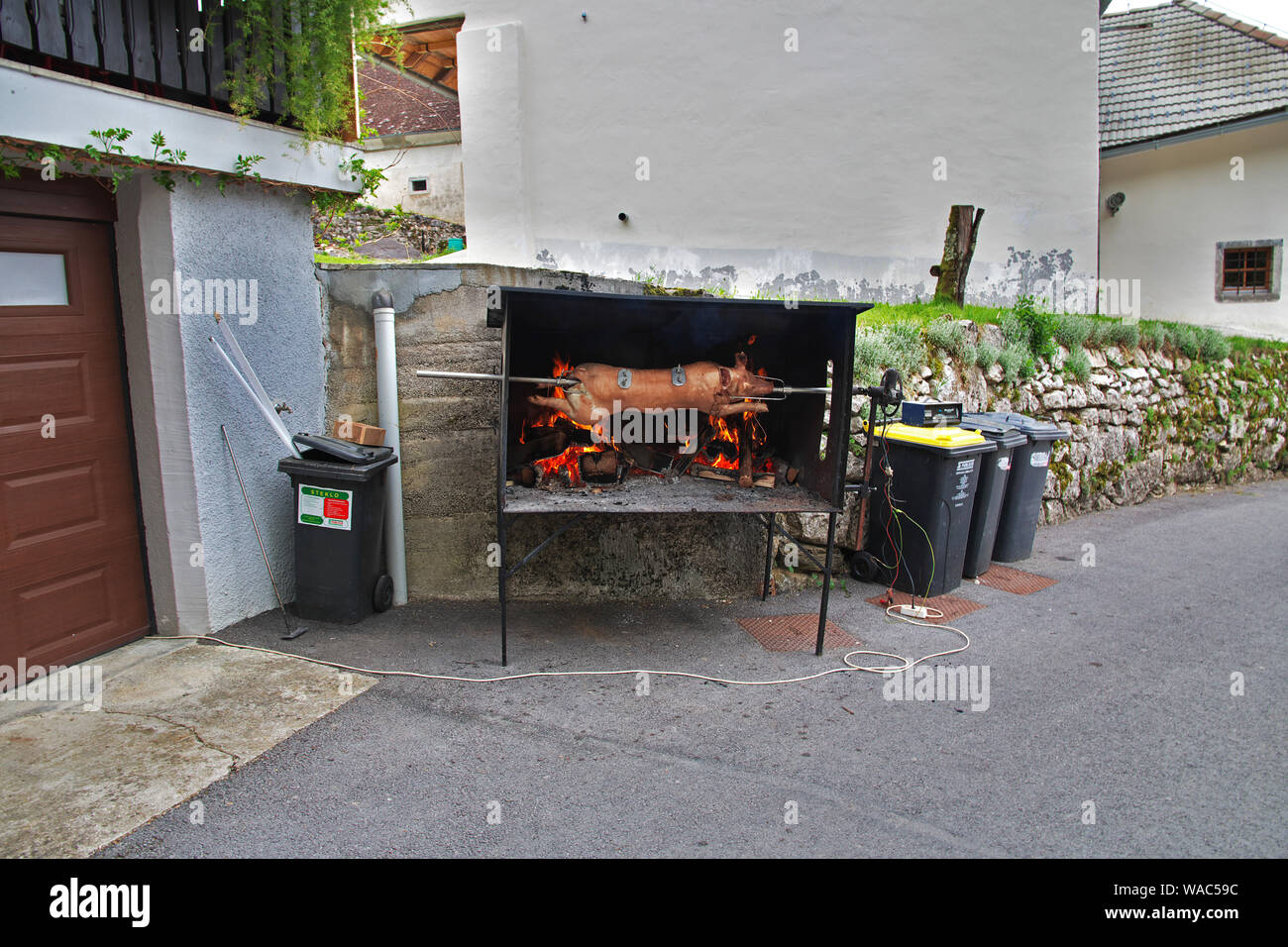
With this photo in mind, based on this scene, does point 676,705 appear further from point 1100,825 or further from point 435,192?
point 435,192

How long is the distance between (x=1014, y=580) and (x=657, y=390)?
371 cm

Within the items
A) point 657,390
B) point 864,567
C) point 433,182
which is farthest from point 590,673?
point 433,182

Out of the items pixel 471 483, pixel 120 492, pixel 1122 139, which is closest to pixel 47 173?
pixel 120 492

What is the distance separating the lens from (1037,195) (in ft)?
43.1

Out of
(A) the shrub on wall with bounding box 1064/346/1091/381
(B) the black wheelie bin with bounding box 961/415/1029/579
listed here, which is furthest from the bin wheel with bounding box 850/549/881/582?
(A) the shrub on wall with bounding box 1064/346/1091/381

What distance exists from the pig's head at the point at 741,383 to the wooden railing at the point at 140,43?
3453mm

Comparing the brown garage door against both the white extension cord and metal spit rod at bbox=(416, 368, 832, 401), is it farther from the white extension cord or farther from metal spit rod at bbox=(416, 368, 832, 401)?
metal spit rod at bbox=(416, 368, 832, 401)

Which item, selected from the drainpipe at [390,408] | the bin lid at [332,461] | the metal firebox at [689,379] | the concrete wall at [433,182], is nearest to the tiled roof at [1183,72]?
the concrete wall at [433,182]

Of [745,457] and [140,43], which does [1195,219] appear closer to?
[745,457]

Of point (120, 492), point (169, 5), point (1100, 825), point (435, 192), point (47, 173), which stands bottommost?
point (1100, 825)

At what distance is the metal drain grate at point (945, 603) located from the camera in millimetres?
5762

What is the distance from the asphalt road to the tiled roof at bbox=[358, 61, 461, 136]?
1658 cm

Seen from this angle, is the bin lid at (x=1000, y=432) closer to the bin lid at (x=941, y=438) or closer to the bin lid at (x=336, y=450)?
the bin lid at (x=941, y=438)
